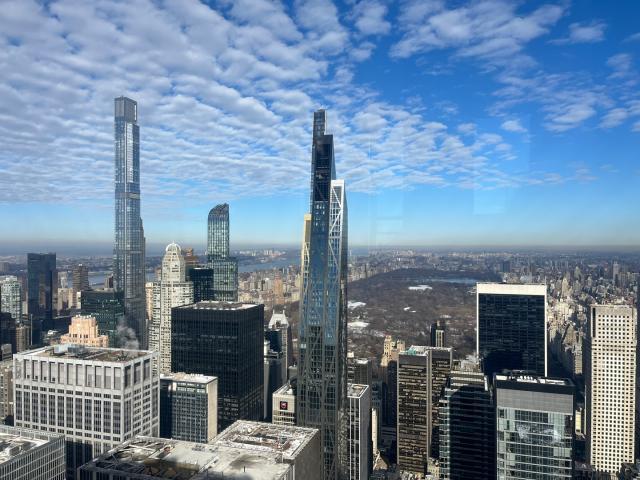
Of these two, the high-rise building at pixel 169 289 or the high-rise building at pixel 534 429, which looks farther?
the high-rise building at pixel 169 289

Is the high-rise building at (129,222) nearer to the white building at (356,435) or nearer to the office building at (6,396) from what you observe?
the office building at (6,396)

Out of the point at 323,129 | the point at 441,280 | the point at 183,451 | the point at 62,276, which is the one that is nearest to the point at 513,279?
the point at 441,280

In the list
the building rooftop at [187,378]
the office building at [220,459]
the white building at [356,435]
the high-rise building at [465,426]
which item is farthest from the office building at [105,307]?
the office building at [220,459]

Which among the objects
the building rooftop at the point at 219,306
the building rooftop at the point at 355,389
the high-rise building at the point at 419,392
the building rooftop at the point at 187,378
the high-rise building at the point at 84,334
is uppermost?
the building rooftop at the point at 219,306

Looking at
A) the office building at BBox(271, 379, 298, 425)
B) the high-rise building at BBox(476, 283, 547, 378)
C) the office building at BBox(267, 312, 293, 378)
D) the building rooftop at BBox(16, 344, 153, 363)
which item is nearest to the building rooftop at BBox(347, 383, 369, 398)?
the office building at BBox(271, 379, 298, 425)

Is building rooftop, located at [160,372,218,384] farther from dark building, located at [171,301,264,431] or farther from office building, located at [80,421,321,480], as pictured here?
office building, located at [80,421,321,480]

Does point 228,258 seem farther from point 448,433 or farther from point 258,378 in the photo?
point 448,433

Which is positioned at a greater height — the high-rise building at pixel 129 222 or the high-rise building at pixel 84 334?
the high-rise building at pixel 129 222

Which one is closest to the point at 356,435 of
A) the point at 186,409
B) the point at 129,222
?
the point at 186,409
